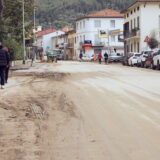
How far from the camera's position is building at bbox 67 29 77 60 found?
382ft

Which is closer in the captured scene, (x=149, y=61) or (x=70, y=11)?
(x=149, y=61)

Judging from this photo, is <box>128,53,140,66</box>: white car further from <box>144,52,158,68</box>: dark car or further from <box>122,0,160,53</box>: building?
<box>122,0,160,53</box>: building

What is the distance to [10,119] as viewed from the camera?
8.98 metres

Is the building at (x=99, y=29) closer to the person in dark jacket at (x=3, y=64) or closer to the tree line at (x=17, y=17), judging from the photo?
the tree line at (x=17, y=17)

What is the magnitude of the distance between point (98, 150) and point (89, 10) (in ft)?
621

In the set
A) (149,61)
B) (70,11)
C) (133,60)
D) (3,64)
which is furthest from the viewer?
(70,11)

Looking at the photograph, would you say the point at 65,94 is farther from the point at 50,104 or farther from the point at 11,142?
the point at 11,142

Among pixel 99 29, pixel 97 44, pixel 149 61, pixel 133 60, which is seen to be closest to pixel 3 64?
pixel 149 61

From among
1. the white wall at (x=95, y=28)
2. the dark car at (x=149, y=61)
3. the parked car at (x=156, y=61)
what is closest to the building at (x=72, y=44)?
the white wall at (x=95, y=28)

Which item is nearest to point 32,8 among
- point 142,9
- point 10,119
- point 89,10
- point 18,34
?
point 18,34

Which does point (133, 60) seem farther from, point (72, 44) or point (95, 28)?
point (72, 44)

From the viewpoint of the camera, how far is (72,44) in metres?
119

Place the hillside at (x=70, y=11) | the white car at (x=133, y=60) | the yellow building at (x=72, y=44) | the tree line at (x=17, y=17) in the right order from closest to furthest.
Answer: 1. the white car at (x=133, y=60)
2. the tree line at (x=17, y=17)
3. the yellow building at (x=72, y=44)
4. the hillside at (x=70, y=11)

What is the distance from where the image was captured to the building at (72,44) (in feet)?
382
